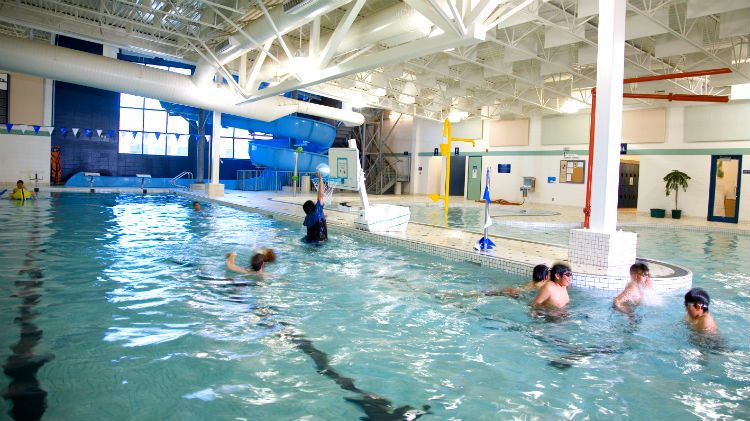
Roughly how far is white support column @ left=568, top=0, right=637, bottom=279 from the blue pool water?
37.8 inches

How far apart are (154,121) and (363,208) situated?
18807 mm

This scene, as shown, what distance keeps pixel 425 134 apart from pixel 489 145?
377cm

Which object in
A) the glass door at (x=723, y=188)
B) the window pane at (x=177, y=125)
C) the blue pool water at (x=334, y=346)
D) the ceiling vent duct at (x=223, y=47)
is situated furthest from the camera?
the window pane at (x=177, y=125)

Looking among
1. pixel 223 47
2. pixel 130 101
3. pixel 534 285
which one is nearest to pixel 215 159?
pixel 223 47

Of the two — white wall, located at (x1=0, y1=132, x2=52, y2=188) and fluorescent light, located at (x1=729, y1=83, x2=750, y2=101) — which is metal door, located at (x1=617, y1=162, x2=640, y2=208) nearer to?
fluorescent light, located at (x1=729, y1=83, x2=750, y2=101)

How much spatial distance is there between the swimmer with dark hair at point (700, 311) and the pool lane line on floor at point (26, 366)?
472 cm

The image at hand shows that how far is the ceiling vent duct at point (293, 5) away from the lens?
8.21 meters

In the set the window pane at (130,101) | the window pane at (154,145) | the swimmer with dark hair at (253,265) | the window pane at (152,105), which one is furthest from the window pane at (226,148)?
the swimmer with dark hair at (253,265)

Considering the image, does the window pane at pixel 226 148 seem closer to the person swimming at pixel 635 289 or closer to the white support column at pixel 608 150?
the white support column at pixel 608 150

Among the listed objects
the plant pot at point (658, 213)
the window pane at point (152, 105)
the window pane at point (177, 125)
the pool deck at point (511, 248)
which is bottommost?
the pool deck at point (511, 248)

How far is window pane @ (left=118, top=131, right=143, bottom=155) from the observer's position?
23891 millimetres

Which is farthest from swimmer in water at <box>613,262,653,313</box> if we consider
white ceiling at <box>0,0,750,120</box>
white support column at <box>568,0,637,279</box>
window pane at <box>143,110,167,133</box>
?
window pane at <box>143,110,167,133</box>

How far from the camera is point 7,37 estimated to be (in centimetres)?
1110

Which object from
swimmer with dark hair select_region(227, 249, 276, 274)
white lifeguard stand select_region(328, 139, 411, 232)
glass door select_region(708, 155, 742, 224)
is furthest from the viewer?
glass door select_region(708, 155, 742, 224)
